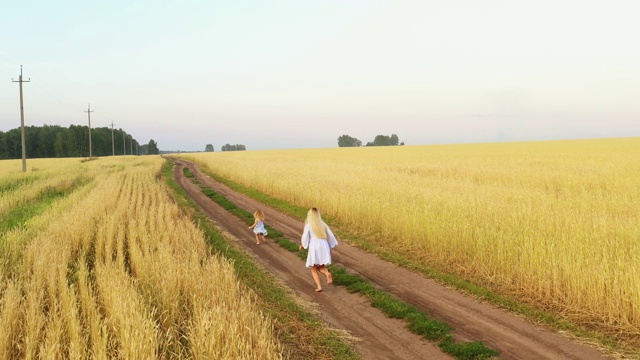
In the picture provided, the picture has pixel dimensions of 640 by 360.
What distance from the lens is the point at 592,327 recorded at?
661cm

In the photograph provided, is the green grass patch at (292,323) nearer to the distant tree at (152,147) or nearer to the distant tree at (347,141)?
the distant tree at (347,141)

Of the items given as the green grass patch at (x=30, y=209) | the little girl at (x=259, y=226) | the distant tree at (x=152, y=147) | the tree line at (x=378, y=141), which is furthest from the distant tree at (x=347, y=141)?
the little girl at (x=259, y=226)

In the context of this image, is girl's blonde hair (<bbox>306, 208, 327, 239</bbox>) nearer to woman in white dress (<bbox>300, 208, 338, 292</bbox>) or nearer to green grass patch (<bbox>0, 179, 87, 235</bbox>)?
woman in white dress (<bbox>300, 208, 338, 292</bbox>)

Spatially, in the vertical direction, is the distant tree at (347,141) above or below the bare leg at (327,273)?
above

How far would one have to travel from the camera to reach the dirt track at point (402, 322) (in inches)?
235

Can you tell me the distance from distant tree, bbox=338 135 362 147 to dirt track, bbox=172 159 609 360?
182m

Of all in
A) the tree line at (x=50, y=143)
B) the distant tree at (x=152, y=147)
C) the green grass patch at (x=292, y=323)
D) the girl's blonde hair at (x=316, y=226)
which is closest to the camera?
the green grass patch at (x=292, y=323)

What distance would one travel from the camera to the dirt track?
19.6ft

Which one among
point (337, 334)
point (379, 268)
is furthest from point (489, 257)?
point (337, 334)

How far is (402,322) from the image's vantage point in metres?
7.05

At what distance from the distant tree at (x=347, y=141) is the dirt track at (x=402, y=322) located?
182m

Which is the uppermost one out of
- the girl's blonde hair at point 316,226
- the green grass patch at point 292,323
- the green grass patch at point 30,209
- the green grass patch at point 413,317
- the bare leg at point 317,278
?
the girl's blonde hair at point 316,226

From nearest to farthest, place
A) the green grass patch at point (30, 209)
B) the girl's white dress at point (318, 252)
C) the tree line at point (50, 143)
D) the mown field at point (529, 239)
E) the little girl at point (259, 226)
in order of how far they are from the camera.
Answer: the mown field at point (529, 239)
the girl's white dress at point (318, 252)
the little girl at point (259, 226)
the green grass patch at point (30, 209)
the tree line at point (50, 143)

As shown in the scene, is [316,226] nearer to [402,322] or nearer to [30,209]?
[402,322]
